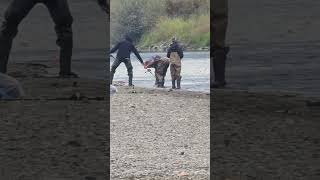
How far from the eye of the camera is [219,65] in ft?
24.7

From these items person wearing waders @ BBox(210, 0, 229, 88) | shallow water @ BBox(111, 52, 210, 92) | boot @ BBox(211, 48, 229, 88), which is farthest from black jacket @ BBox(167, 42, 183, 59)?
person wearing waders @ BBox(210, 0, 229, 88)

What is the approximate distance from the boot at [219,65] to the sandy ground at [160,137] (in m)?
0.26

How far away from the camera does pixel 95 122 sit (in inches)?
233

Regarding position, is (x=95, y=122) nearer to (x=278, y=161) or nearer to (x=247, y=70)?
(x=278, y=161)

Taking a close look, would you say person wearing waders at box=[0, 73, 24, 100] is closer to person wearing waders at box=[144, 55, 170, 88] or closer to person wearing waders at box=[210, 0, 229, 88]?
person wearing waders at box=[210, 0, 229, 88]

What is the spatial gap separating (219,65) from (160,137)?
198 cm

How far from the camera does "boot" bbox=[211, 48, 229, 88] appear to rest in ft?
24.2

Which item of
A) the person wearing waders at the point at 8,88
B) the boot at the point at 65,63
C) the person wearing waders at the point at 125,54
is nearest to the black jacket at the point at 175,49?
the person wearing waders at the point at 125,54

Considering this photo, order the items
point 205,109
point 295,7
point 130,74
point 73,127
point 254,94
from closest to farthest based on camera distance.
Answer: point 73,127
point 205,109
point 254,94
point 130,74
point 295,7

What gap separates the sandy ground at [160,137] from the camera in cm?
450

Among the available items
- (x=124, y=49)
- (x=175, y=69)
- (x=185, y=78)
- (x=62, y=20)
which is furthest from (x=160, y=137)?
(x=185, y=78)

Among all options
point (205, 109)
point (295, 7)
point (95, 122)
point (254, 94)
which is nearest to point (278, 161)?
point (95, 122)

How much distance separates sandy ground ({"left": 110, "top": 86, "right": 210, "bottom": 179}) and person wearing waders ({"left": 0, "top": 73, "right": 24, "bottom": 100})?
2.74 feet

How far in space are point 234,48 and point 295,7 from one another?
24.2 ft
